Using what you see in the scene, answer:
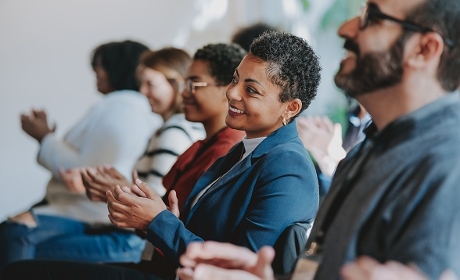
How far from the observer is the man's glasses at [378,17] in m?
1.15

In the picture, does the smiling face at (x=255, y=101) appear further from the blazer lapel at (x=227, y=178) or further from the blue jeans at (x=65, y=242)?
the blue jeans at (x=65, y=242)

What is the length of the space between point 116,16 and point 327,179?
10.0 feet

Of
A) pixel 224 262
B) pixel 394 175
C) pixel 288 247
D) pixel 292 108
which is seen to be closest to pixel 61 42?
pixel 292 108

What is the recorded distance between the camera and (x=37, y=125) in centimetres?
328

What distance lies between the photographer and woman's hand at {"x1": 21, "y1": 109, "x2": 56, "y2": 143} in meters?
3.26

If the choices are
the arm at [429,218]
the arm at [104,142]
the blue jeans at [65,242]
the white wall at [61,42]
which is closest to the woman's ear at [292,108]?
the arm at [429,218]

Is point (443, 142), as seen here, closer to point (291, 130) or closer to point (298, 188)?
point (298, 188)

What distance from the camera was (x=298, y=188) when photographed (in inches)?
70.1

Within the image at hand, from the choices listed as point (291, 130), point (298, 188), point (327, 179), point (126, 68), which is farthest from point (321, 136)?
point (126, 68)

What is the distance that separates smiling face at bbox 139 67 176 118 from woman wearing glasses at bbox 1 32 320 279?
3.56 ft

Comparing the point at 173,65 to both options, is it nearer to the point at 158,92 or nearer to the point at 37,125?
the point at 158,92

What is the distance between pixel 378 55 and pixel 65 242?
6.61 ft

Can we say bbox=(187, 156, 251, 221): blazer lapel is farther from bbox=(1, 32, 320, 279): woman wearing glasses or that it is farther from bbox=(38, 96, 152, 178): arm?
bbox=(38, 96, 152, 178): arm

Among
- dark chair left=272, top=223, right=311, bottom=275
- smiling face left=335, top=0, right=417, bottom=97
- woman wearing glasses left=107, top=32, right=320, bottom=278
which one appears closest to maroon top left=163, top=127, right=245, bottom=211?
woman wearing glasses left=107, top=32, right=320, bottom=278
